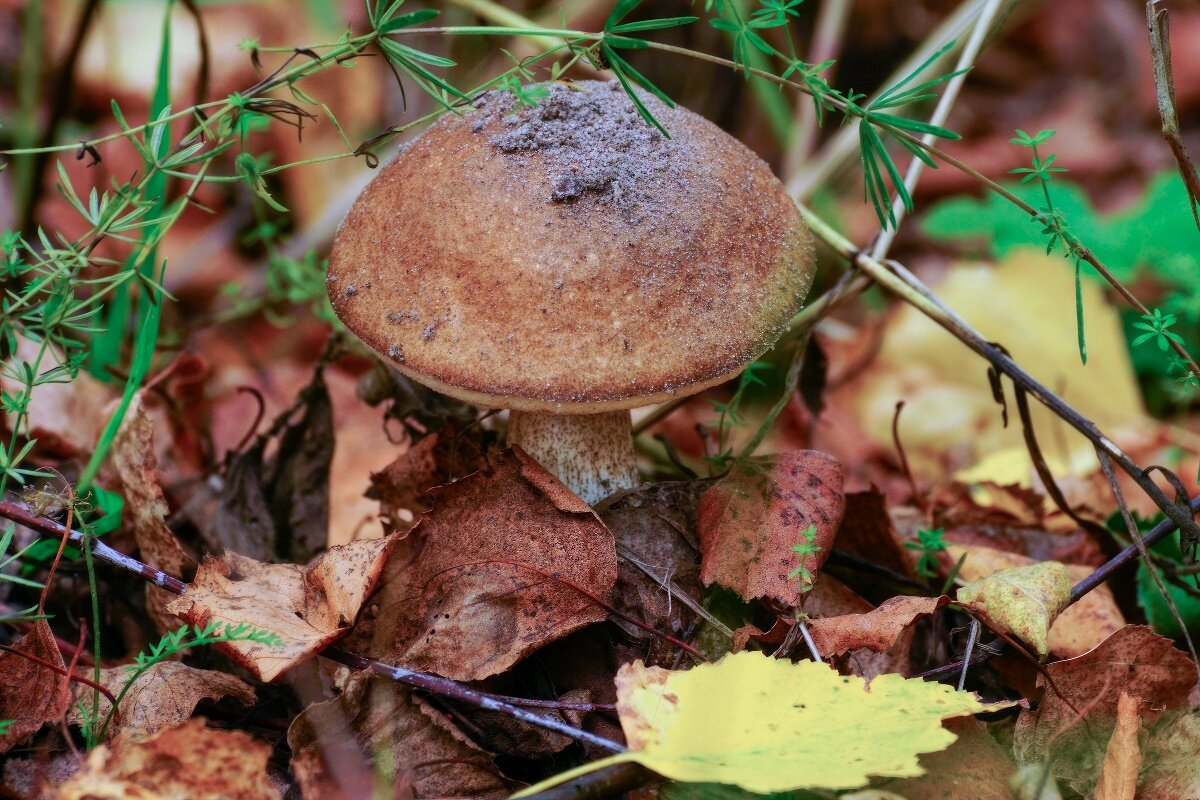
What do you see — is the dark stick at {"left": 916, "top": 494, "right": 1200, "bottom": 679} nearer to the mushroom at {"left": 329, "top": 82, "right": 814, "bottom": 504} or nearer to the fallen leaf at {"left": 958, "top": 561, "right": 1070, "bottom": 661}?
the fallen leaf at {"left": 958, "top": 561, "right": 1070, "bottom": 661}

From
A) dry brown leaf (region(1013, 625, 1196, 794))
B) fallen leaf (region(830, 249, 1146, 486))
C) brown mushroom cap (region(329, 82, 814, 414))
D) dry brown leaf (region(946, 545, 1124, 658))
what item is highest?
brown mushroom cap (region(329, 82, 814, 414))

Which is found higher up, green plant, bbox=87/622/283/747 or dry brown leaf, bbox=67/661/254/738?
green plant, bbox=87/622/283/747

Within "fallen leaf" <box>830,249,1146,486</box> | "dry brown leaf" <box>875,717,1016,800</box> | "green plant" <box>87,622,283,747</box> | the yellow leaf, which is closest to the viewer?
the yellow leaf

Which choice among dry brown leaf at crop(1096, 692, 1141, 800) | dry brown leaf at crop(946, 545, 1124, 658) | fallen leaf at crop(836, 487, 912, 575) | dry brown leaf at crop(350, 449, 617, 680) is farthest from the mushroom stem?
dry brown leaf at crop(1096, 692, 1141, 800)

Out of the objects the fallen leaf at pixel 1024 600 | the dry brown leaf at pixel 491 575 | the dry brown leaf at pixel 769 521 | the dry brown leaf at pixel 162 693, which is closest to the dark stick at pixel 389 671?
the dry brown leaf at pixel 491 575

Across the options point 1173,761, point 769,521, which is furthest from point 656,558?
point 1173,761

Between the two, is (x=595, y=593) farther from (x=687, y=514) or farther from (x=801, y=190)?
(x=801, y=190)

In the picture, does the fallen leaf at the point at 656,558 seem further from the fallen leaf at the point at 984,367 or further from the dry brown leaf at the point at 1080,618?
the fallen leaf at the point at 984,367
